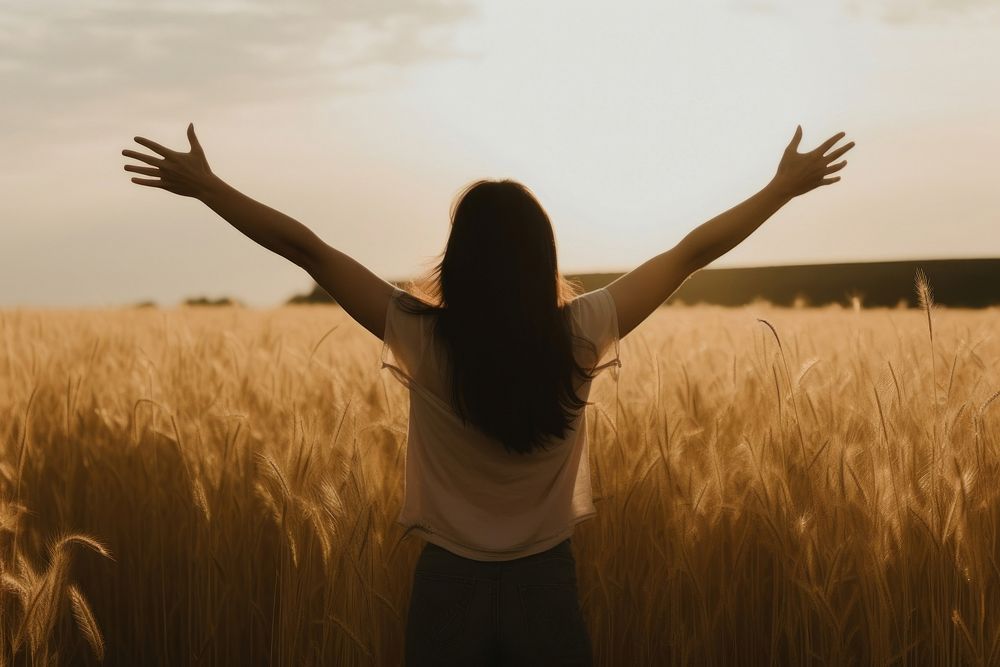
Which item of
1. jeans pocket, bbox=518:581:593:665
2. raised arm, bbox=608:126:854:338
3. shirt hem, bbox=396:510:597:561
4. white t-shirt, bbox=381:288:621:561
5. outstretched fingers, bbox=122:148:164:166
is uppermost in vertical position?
outstretched fingers, bbox=122:148:164:166

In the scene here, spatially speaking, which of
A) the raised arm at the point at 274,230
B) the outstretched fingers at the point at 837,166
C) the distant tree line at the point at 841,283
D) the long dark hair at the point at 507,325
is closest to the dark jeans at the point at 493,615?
the long dark hair at the point at 507,325

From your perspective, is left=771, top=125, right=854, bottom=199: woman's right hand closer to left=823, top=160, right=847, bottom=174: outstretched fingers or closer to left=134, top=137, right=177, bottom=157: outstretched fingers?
left=823, top=160, right=847, bottom=174: outstretched fingers

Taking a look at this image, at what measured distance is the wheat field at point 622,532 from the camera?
2504mm

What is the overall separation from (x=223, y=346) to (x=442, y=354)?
353 centimetres

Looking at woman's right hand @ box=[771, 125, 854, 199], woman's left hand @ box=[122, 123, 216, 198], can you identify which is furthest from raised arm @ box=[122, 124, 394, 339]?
woman's right hand @ box=[771, 125, 854, 199]

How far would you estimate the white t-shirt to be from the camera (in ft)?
6.24

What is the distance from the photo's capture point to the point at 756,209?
2.21 m

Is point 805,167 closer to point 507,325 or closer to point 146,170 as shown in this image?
point 507,325

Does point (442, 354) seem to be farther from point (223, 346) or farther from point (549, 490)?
point (223, 346)

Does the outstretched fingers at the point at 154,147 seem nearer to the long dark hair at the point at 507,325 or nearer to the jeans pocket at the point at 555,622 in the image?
the long dark hair at the point at 507,325

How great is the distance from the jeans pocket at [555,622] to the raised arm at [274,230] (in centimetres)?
58

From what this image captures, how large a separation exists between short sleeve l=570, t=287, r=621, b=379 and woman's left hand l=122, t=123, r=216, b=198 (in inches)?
32.5

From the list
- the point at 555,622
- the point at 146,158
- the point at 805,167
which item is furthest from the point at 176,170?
the point at 805,167

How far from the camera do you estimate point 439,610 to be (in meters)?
1.83
